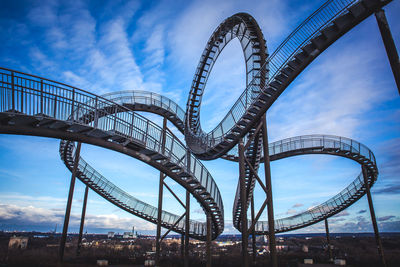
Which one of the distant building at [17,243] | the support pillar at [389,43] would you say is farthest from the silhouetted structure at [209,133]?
the distant building at [17,243]

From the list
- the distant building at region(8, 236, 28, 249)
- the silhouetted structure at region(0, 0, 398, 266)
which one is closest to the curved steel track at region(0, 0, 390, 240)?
the silhouetted structure at region(0, 0, 398, 266)

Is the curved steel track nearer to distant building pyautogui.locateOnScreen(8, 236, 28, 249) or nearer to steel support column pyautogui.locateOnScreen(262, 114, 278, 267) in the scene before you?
steel support column pyautogui.locateOnScreen(262, 114, 278, 267)

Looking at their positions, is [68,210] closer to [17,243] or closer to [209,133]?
[209,133]

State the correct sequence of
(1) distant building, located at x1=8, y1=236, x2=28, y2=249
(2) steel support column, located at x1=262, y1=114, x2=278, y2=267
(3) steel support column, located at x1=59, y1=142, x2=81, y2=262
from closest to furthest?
(2) steel support column, located at x1=262, y1=114, x2=278, y2=267, (3) steel support column, located at x1=59, y1=142, x2=81, y2=262, (1) distant building, located at x1=8, y1=236, x2=28, y2=249

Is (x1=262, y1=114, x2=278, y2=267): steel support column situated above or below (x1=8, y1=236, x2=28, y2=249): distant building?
above

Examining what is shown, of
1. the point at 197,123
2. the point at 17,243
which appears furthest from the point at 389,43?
the point at 17,243

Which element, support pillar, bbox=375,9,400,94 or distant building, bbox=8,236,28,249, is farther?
distant building, bbox=8,236,28,249

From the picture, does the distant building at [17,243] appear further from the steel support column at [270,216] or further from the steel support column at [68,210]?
the steel support column at [270,216]

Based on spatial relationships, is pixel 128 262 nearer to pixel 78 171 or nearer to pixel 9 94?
pixel 78 171
